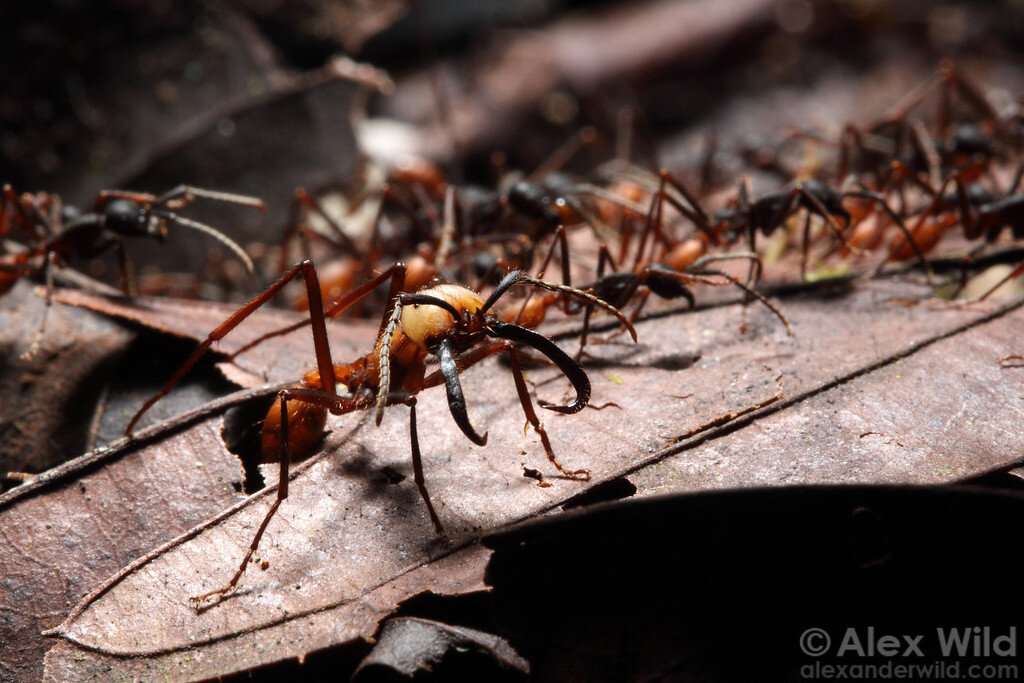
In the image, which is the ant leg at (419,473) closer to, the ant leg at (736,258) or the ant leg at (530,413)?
the ant leg at (530,413)

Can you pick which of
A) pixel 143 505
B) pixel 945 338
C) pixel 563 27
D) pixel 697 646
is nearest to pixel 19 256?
pixel 143 505

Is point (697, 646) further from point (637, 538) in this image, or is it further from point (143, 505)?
point (143, 505)

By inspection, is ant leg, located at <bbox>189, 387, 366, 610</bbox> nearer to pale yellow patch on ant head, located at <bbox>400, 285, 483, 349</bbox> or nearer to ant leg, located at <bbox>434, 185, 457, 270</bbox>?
pale yellow patch on ant head, located at <bbox>400, 285, 483, 349</bbox>

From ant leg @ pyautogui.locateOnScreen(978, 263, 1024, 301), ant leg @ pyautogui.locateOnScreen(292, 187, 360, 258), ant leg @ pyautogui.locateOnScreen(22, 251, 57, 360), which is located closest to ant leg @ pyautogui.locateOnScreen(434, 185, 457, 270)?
ant leg @ pyautogui.locateOnScreen(292, 187, 360, 258)

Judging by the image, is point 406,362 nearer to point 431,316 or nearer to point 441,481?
point 431,316

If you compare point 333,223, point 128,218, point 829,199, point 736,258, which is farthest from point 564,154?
point 128,218

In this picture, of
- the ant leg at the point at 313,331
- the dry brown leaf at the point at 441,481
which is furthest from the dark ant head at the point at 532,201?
the ant leg at the point at 313,331

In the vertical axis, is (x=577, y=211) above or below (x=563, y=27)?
below
